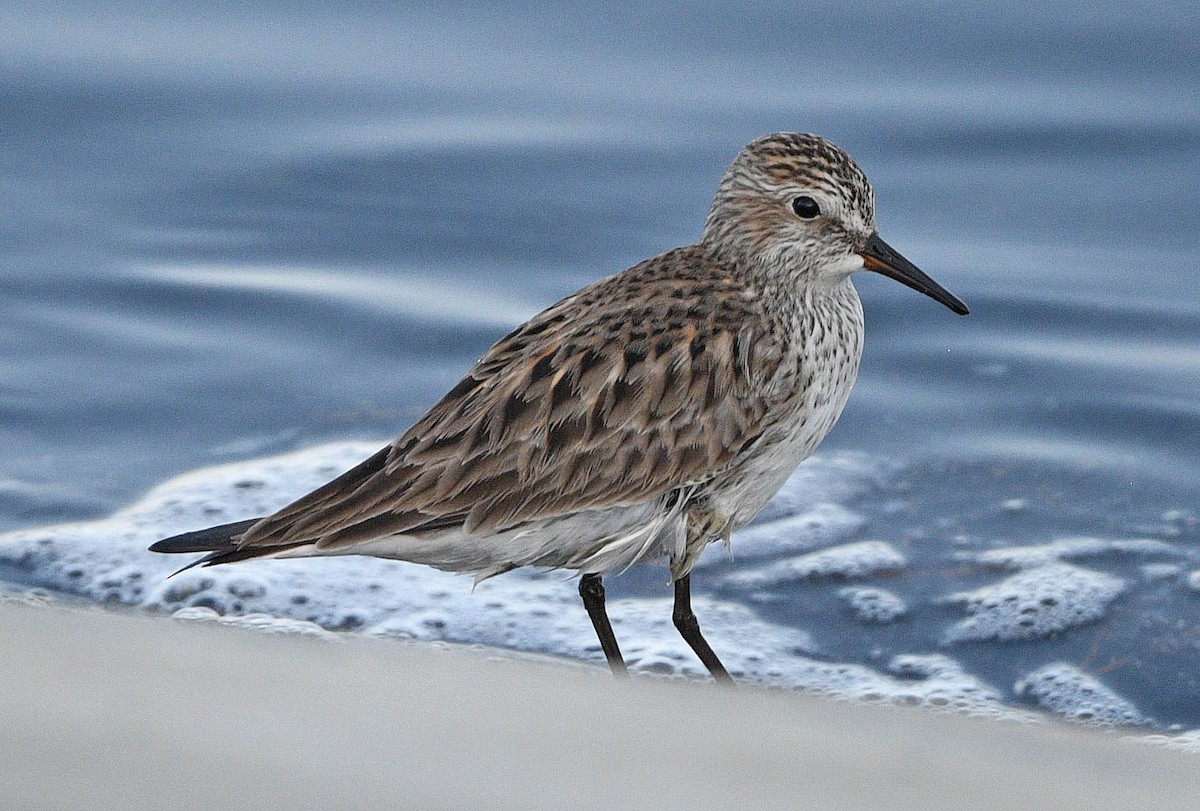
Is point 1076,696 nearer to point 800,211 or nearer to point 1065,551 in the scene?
point 1065,551

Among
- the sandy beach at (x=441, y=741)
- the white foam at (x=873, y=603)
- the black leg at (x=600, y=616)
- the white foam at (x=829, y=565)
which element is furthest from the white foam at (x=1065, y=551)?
the sandy beach at (x=441, y=741)

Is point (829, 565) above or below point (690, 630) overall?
above

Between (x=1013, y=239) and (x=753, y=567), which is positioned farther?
(x=1013, y=239)

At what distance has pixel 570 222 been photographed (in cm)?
695

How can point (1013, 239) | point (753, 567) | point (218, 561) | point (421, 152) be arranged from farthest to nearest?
point (421, 152) → point (1013, 239) → point (753, 567) → point (218, 561)

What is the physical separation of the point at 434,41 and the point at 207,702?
6.67 metres

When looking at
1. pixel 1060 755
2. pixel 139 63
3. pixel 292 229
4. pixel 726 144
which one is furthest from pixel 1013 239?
pixel 1060 755

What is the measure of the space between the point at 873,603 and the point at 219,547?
186 cm

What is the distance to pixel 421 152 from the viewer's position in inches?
289

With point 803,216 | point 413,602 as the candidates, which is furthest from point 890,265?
point 413,602

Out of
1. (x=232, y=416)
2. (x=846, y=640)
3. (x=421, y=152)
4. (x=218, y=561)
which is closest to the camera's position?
(x=218, y=561)

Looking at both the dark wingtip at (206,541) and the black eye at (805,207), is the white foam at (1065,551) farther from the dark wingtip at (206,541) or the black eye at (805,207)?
the dark wingtip at (206,541)

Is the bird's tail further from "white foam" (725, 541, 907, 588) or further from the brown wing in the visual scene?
"white foam" (725, 541, 907, 588)

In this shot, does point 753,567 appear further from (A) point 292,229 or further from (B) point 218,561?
(A) point 292,229
